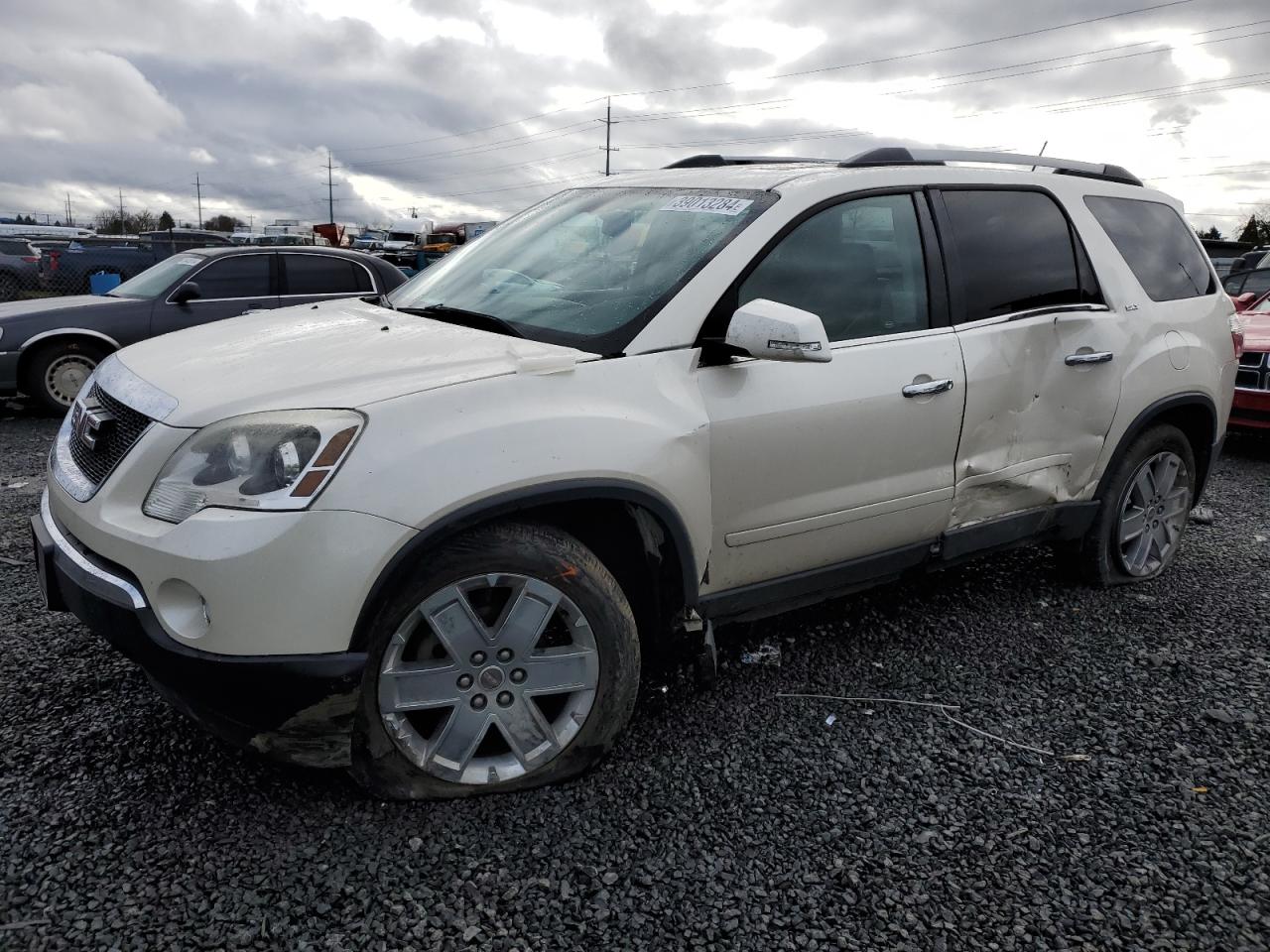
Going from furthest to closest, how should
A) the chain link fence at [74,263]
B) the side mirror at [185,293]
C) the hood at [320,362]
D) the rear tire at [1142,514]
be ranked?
the chain link fence at [74,263], the side mirror at [185,293], the rear tire at [1142,514], the hood at [320,362]

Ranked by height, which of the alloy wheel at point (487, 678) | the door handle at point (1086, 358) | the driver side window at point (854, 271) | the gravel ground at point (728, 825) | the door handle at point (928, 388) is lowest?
the gravel ground at point (728, 825)

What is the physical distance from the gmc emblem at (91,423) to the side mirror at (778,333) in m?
1.72

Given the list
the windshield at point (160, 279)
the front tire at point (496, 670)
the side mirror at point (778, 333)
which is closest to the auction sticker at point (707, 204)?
the side mirror at point (778, 333)

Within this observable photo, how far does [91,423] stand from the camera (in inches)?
101

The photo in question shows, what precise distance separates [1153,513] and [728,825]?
9.47 ft

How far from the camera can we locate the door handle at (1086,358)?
3.57 meters

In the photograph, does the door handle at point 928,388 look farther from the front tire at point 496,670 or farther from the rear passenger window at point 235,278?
the rear passenger window at point 235,278

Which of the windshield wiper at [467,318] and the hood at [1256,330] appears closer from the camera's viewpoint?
the windshield wiper at [467,318]

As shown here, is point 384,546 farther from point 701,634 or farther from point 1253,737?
point 1253,737

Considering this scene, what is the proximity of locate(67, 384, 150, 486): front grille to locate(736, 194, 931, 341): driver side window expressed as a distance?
1.70 metres

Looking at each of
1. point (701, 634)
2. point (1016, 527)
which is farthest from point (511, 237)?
point (1016, 527)

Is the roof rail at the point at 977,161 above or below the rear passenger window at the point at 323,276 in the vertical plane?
above

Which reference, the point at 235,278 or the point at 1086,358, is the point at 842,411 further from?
the point at 235,278

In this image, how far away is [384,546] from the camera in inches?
85.4
